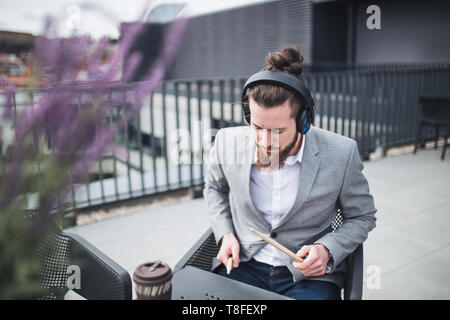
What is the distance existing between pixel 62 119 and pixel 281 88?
49.5 inches

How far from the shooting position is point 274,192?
1921 mm

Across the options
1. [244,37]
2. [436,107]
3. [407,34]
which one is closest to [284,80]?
[436,107]

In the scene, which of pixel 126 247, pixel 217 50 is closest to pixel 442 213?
pixel 126 247

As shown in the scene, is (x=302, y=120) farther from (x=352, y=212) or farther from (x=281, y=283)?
(x=281, y=283)

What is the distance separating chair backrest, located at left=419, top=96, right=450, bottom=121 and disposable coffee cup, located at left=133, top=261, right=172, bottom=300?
6857mm

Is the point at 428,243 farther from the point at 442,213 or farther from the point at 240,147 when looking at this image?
the point at 240,147

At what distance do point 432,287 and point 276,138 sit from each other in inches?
79.3

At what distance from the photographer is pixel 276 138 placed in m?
1.70

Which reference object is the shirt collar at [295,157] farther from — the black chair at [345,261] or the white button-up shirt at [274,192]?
the black chair at [345,261]

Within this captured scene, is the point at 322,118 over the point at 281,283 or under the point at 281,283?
over

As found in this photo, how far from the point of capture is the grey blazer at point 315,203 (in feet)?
5.86

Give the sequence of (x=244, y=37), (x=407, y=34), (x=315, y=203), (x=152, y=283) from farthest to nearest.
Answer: (x=244, y=37)
(x=407, y=34)
(x=315, y=203)
(x=152, y=283)

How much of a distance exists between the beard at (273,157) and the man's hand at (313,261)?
37cm

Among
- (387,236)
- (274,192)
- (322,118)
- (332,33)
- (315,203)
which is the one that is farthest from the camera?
(332,33)
